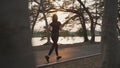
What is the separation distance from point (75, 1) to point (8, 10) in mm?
31226

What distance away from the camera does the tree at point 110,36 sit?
8977 millimetres

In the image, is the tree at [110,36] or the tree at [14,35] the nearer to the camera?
the tree at [14,35]

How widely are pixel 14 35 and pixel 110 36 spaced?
5.83 metres

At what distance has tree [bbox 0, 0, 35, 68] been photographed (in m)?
3.85

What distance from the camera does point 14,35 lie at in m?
3.91

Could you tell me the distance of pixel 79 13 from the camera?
114ft

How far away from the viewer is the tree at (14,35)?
12.6 feet

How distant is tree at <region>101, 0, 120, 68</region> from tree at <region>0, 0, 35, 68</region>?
5.20 m

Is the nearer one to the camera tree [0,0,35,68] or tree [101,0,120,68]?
tree [0,0,35,68]

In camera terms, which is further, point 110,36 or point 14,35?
point 110,36

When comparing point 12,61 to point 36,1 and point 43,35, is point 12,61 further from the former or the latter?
point 43,35

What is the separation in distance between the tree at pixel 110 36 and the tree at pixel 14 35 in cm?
520

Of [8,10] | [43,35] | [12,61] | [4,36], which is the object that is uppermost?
[8,10]

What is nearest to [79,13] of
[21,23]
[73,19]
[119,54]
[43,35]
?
[73,19]
